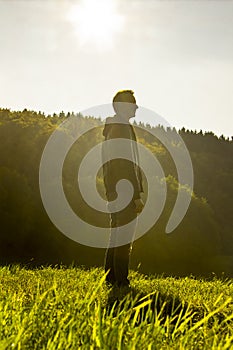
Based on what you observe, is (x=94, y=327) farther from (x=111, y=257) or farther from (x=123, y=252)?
(x=111, y=257)

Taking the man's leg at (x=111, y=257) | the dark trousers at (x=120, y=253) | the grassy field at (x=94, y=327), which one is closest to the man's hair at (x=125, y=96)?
the dark trousers at (x=120, y=253)

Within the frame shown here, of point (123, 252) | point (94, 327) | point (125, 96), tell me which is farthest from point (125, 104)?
point (94, 327)

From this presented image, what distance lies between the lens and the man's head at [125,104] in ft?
24.3

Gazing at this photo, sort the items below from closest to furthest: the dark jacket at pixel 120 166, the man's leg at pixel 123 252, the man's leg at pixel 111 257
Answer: the man's leg at pixel 123 252
the man's leg at pixel 111 257
the dark jacket at pixel 120 166

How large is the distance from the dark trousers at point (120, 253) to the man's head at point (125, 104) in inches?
49.7

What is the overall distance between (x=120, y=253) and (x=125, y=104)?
2036 mm

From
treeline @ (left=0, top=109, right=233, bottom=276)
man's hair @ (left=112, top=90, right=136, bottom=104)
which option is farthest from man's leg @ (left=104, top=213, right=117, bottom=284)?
treeline @ (left=0, top=109, right=233, bottom=276)

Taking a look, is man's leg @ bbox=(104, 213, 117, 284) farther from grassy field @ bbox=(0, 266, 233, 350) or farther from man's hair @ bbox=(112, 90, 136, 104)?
grassy field @ bbox=(0, 266, 233, 350)

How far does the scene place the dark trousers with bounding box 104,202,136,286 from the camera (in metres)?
7.09

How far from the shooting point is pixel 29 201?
17.2m

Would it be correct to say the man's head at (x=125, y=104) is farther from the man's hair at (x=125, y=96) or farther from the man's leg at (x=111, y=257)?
the man's leg at (x=111, y=257)

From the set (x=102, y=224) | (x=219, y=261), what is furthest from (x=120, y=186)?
(x=219, y=261)

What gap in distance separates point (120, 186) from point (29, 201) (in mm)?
10241

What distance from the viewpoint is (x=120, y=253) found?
7.14 metres
